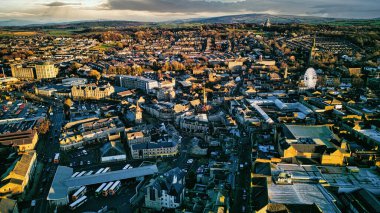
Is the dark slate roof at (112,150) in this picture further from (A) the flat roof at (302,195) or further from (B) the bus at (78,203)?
(A) the flat roof at (302,195)

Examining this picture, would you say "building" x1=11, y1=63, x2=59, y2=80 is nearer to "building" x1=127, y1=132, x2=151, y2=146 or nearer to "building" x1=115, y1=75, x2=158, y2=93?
"building" x1=115, y1=75, x2=158, y2=93

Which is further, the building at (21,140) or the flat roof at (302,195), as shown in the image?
the building at (21,140)

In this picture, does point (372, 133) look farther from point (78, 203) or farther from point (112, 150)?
point (78, 203)

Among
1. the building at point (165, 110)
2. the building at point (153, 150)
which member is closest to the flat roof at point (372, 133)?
the building at point (153, 150)

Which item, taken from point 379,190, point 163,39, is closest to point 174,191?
point 379,190

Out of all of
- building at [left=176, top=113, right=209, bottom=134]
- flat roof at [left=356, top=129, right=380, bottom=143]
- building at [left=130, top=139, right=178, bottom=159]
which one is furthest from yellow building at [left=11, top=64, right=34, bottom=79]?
flat roof at [left=356, top=129, right=380, bottom=143]

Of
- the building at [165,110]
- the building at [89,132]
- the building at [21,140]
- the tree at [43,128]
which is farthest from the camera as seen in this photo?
the building at [165,110]
